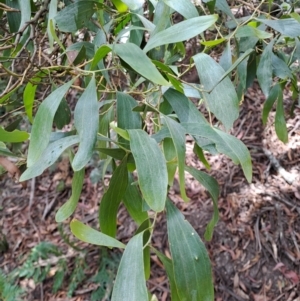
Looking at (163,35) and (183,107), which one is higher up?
(163,35)

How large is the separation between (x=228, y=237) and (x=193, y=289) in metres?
1.24

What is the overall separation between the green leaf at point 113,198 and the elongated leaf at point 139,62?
15cm

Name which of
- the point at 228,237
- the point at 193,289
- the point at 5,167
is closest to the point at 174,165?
the point at 193,289

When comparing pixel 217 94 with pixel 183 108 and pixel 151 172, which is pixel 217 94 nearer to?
pixel 183 108

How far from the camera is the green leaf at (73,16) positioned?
59 centimetres

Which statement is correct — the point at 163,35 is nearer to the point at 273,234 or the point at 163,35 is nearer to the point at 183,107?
the point at 183,107

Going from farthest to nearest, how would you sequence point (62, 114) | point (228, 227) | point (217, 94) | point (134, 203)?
point (228, 227)
point (62, 114)
point (134, 203)
point (217, 94)

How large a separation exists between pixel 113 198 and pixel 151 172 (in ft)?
0.55

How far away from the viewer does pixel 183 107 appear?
1.81 ft

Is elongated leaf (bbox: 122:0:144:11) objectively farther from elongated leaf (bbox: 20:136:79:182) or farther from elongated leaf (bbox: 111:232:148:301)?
elongated leaf (bbox: 111:232:148:301)

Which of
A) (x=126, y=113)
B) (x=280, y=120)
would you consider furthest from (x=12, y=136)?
(x=280, y=120)

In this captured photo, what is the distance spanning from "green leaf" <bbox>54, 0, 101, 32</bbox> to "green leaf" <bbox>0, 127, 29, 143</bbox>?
0.62 ft

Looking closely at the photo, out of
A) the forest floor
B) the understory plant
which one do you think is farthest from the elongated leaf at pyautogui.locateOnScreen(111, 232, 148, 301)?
the forest floor

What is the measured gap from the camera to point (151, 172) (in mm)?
430
